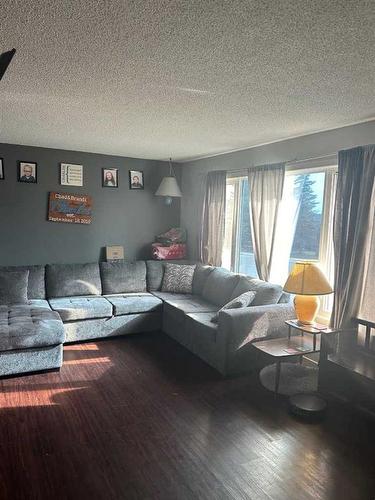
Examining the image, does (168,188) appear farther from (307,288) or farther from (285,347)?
(285,347)

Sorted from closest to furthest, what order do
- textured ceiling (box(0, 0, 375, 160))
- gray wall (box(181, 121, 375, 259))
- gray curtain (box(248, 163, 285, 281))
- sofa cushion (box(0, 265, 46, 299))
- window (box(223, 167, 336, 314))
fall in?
1. textured ceiling (box(0, 0, 375, 160))
2. gray wall (box(181, 121, 375, 259))
3. window (box(223, 167, 336, 314))
4. gray curtain (box(248, 163, 285, 281))
5. sofa cushion (box(0, 265, 46, 299))

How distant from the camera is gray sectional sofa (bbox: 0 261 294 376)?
3309 mm

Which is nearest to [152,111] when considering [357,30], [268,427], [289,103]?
[289,103]

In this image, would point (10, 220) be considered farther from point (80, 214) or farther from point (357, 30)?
point (357, 30)

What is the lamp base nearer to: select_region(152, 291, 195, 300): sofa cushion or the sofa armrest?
the sofa armrest

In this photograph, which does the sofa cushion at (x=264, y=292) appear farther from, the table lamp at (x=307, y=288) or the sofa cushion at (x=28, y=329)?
the sofa cushion at (x=28, y=329)

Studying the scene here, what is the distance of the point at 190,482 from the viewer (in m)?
2.00

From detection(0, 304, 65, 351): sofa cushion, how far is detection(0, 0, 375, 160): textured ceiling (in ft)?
6.22

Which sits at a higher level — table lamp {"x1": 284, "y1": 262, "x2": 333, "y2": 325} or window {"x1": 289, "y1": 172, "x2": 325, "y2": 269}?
window {"x1": 289, "y1": 172, "x2": 325, "y2": 269}

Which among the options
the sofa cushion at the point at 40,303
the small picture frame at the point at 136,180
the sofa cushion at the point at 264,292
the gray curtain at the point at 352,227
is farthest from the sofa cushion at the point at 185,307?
the small picture frame at the point at 136,180

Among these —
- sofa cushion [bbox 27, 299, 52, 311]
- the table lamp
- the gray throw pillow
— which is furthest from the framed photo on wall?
the table lamp

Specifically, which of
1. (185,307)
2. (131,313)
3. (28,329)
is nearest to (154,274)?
(131,313)

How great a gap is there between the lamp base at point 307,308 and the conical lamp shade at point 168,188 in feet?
8.45

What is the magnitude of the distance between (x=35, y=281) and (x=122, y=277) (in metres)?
1.09
